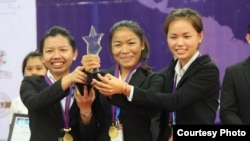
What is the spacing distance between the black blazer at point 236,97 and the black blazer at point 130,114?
0.45 metres

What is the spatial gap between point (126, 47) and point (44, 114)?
478mm

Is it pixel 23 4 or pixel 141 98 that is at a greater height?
pixel 23 4

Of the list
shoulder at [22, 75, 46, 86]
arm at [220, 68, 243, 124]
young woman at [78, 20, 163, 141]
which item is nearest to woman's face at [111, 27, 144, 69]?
young woman at [78, 20, 163, 141]

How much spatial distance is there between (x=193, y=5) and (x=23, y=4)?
1484mm

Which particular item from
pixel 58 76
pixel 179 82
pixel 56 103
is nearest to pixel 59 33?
pixel 58 76

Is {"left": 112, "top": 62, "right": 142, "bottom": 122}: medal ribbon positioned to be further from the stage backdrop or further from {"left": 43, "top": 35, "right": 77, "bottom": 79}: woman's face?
the stage backdrop

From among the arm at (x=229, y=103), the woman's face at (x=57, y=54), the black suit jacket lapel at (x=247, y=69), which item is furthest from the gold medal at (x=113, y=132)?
the black suit jacket lapel at (x=247, y=69)

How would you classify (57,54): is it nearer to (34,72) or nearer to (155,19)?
(34,72)

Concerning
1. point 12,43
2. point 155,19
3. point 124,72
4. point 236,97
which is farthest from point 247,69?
point 12,43

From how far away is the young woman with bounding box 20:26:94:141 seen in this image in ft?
5.72

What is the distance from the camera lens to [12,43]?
3.63 m

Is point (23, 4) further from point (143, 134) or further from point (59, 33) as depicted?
point (143, 134)

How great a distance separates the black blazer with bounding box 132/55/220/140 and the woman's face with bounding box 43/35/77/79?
42 cm

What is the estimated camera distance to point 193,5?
10.4 feet
